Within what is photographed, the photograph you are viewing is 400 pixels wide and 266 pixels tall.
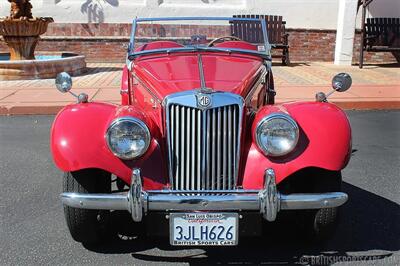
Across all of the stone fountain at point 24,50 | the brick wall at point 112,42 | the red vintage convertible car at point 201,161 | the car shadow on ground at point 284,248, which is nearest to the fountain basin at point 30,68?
the stone fountain at point 24,50

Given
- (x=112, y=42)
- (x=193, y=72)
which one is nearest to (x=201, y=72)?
(x=193, y=72)

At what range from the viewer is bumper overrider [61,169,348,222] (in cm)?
271

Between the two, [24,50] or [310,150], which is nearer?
[310,150]

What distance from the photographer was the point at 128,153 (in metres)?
2.94

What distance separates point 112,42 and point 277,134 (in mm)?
10566

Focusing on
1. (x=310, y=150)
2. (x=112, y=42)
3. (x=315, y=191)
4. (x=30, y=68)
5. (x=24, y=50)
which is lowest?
(x=315, y=191)

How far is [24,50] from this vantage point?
10.5 m

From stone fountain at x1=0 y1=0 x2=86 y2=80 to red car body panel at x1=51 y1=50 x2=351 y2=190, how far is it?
728 cm

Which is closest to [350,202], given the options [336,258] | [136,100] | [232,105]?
[336,258]

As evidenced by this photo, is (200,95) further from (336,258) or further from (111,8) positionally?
(111,8)

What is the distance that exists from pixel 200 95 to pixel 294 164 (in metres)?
0.70

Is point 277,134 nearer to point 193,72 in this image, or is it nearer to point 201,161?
point 201,161

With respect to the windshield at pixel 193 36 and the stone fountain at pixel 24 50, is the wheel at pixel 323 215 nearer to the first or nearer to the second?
the windshield at pixel 193 36

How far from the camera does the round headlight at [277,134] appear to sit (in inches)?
116
